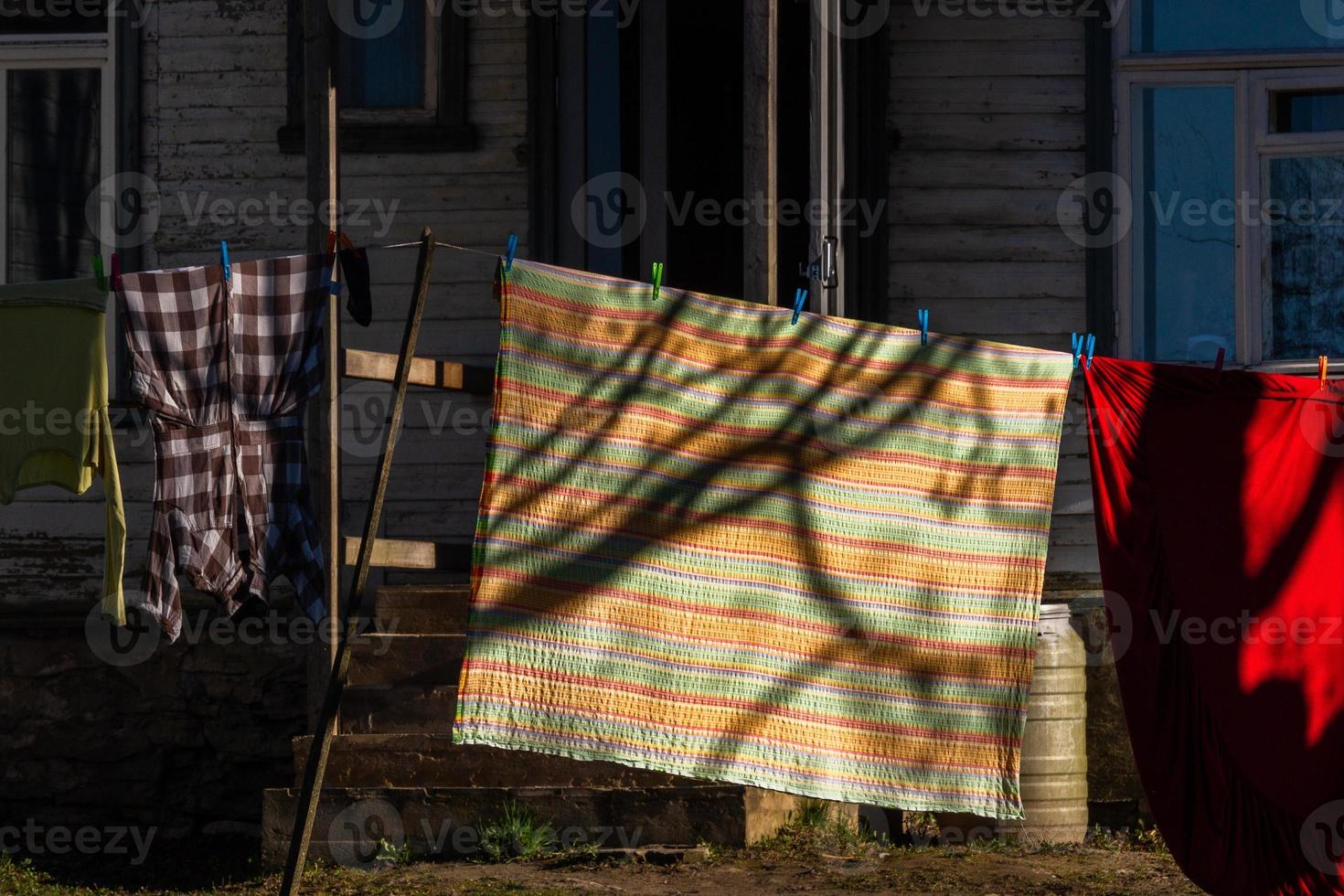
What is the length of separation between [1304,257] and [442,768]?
471 cm

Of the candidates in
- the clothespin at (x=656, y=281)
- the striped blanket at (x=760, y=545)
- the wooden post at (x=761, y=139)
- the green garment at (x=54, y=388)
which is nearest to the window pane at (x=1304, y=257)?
the striped blanket at (x=760, y=545)

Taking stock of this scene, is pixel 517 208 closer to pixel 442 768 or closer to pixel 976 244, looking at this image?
pixel 976 244

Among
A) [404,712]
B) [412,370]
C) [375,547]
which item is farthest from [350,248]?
[404,712]

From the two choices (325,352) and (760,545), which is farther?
(325,352)

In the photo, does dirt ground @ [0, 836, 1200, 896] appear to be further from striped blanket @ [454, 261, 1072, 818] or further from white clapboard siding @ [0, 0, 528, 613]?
white clapboard siding @ [0, 0, 528, 613]

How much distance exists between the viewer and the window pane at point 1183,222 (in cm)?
798

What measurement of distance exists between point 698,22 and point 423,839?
4.46m

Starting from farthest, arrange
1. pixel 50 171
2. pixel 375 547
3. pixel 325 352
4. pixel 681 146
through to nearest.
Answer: pixel 681 146 < pixel 50 171 < pixel 325 352 < pixel 375 547

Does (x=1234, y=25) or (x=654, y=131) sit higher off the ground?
(x=1234, y=25)

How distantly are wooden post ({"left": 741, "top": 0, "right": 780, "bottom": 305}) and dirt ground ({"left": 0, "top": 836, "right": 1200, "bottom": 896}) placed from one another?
2.12 meters

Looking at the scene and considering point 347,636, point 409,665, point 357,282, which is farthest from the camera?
point 409,665

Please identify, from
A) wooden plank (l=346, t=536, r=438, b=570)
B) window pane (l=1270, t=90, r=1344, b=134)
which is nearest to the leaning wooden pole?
wooden plank (l=346, t=536, r=438, b=570)

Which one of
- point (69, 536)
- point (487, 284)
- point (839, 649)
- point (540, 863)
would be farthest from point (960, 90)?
point (69, 536)

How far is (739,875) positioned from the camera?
240 inches
